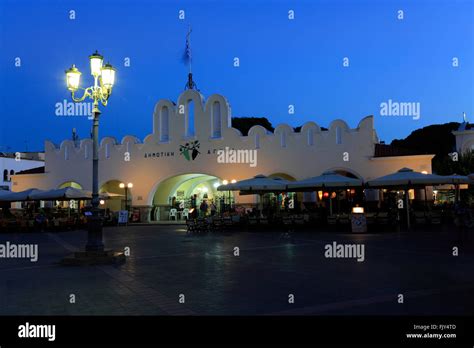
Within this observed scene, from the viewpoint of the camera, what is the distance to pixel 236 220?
23.5 m

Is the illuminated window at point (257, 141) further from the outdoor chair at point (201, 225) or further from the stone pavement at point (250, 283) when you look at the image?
the stone pavement at point (250, 283)

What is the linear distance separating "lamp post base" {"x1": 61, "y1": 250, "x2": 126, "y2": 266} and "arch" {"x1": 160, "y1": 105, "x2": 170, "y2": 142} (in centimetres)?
2091

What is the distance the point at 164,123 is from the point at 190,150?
11.0 ft

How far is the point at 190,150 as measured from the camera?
3105 cm

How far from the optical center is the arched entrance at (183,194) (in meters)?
32.9

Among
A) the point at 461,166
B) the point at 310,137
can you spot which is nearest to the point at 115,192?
the point at 310,137

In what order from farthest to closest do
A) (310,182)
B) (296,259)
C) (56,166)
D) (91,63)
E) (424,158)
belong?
(56,166), (424,158), (310,182), (91,63), (296,259)

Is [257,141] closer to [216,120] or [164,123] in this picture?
[216,120]

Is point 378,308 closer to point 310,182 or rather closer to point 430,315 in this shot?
point 430,315

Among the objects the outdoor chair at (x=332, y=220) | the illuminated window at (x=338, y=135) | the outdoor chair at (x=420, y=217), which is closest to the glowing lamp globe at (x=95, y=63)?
the outdoor chair at (x=332, y=220)

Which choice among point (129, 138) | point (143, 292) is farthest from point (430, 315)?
point (129, 138)

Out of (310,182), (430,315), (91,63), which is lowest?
(430,315)

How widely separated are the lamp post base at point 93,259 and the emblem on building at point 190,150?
62.0 ft

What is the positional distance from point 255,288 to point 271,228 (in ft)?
49.5
